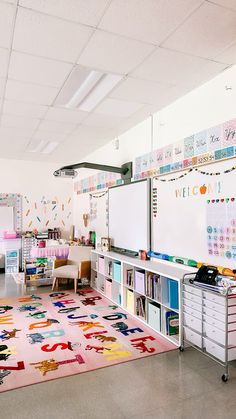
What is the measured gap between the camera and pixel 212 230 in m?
3.17

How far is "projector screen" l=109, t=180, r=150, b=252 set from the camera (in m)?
4.38

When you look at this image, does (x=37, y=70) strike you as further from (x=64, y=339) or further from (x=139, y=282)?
(x=64, y=339)

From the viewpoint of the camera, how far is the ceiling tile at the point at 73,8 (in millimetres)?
2053

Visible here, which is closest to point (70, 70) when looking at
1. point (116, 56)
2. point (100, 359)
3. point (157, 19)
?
point (116, 56)

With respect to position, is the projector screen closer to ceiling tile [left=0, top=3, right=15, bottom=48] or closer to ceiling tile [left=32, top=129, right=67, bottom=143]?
ceiling tile [left=32, top=129, right=67, bottom=143]

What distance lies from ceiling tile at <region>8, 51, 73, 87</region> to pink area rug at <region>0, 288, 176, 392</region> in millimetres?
2875

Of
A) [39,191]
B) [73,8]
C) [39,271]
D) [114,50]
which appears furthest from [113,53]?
[39,191]

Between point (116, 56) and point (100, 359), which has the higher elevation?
point (116, 56)

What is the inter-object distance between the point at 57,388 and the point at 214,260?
1928 millimetres

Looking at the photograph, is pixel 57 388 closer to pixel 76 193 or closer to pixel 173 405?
pixel 173 405

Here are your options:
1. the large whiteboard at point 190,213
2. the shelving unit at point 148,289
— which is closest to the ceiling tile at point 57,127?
the large whiteboard at point 190,213

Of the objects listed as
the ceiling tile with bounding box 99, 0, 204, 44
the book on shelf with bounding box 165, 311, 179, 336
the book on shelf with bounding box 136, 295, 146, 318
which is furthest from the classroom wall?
the ceiling tile with bounding box 99, 0, 204, 44

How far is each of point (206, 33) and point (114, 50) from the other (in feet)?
2.63

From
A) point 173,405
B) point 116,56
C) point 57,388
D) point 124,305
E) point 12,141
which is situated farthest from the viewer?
point 12,141
